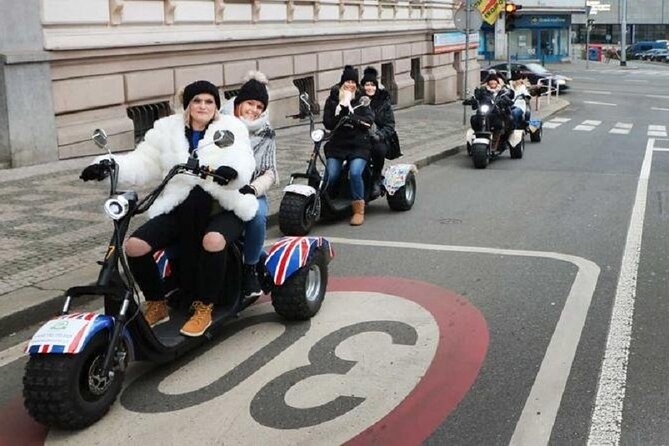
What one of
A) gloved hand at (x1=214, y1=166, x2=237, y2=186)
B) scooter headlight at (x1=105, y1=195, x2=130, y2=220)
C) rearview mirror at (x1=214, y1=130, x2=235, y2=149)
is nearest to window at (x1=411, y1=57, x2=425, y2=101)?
gloved hand at (x1=214, y1=166, x2=237, y2=186)

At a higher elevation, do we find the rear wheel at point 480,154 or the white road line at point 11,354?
the rear wheel at point 480,154

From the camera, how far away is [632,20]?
93.0 m

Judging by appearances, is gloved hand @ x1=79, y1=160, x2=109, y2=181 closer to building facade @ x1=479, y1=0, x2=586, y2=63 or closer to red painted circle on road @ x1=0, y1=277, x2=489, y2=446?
red painted circle on road @ x1=0, y1=277, x2=489, y2=446

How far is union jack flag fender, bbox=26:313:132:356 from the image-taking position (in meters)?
3.61

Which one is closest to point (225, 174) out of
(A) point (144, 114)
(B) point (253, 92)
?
(B) point (253, 92)

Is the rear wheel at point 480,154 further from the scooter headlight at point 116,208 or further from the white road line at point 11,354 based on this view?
the scooter headlight at point 116,208

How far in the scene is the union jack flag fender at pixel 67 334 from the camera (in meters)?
3.61

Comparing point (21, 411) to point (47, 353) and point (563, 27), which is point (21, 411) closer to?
point (47, 353)

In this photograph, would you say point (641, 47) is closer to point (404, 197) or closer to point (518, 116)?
point (518, 116)

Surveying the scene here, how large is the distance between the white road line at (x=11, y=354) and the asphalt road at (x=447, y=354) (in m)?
0.08

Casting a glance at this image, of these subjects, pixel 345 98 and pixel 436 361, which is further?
pixel 345 98

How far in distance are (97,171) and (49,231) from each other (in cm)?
371

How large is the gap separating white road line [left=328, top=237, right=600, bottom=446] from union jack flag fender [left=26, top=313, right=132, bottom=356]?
201 cm

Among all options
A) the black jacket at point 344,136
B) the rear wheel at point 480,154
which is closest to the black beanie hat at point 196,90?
the black jacket at point 344,136
